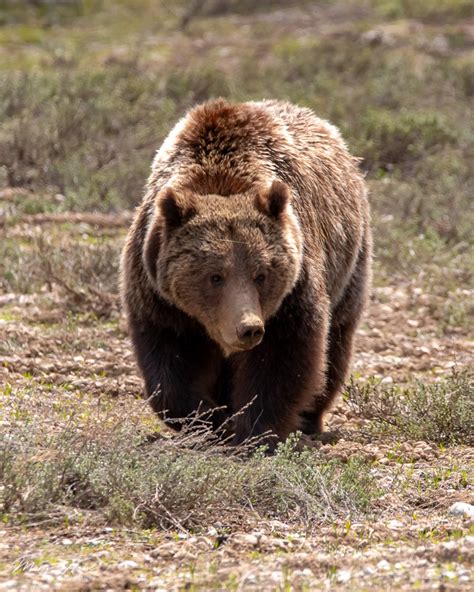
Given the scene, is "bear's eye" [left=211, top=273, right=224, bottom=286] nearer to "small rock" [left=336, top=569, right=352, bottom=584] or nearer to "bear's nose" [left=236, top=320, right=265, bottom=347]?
"bear's nose" [left=236, top=320, right=265, bottom=347]

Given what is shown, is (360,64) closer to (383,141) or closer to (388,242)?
(383,141)

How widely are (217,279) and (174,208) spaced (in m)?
0.43

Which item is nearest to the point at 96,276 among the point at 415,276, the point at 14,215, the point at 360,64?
→ the point at 14,215

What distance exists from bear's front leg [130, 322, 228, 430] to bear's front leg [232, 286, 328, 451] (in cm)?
23

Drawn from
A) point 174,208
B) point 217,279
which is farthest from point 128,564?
point 174,208

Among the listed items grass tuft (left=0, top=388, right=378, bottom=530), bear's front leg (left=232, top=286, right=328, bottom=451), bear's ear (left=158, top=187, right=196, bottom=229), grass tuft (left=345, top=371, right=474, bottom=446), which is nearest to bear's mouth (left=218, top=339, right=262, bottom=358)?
bear's front leg (left=232, top=286, right=328, bottom=451)

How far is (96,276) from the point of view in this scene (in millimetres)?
9516

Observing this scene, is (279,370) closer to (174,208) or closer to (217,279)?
(217,279)

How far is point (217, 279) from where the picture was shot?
6.13 m

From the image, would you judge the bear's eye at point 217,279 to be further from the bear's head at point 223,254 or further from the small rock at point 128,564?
the small rock at point 128,564

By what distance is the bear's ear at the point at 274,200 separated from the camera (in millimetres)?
6262

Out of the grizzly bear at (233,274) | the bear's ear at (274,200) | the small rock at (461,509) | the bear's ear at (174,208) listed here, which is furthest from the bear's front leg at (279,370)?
the small rock at (461,509)

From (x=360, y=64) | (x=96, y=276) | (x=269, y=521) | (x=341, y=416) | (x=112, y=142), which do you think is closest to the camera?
(x=269, y=521)

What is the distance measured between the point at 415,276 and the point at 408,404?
12.2 ft
